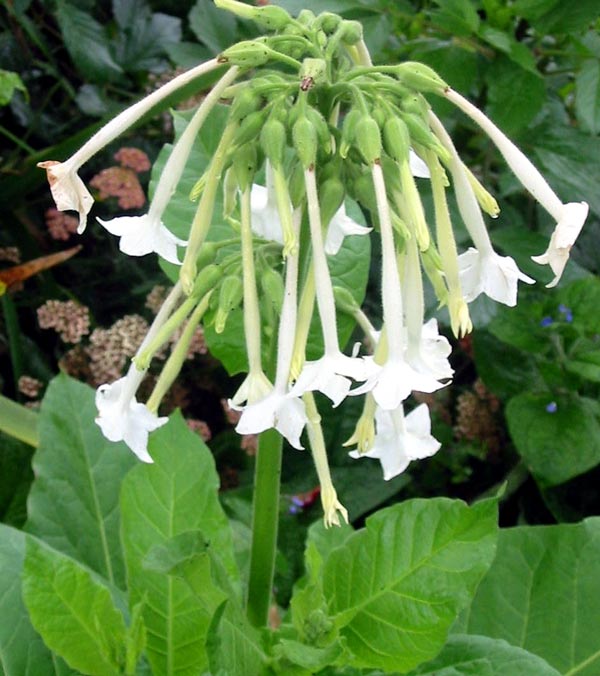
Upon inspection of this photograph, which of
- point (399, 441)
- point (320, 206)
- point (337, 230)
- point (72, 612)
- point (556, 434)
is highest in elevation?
point (320, 206)

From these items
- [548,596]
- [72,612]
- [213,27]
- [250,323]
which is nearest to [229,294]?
[250,323]

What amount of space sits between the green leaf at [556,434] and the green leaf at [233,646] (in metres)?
0.57

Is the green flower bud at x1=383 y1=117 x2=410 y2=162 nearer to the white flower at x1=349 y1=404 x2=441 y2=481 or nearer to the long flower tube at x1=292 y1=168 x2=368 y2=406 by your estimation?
the long flower tube at x1=292 y1=168 x2=368 y2=406

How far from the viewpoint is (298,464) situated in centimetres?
138

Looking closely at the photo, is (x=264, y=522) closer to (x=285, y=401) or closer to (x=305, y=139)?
(x=285, y=401)

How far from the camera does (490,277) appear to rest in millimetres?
641

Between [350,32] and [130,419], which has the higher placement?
[350,32]

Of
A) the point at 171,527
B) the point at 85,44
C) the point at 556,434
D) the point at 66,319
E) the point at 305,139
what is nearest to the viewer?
the point at 305,139

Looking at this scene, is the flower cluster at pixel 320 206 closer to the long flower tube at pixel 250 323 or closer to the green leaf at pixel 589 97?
the long flower tube at pixel 250 323

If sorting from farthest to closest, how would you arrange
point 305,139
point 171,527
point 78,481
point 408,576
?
point 78,481, point 171,527, point 408,576, point 305,139

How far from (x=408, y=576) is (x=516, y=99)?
2.21 ft

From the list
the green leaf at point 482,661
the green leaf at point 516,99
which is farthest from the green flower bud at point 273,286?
the green leaf at point 516,99

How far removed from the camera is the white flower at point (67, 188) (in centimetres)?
57

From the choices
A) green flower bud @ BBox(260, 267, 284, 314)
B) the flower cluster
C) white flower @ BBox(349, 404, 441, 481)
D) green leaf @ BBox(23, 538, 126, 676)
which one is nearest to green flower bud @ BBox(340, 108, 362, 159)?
the flower cluster
